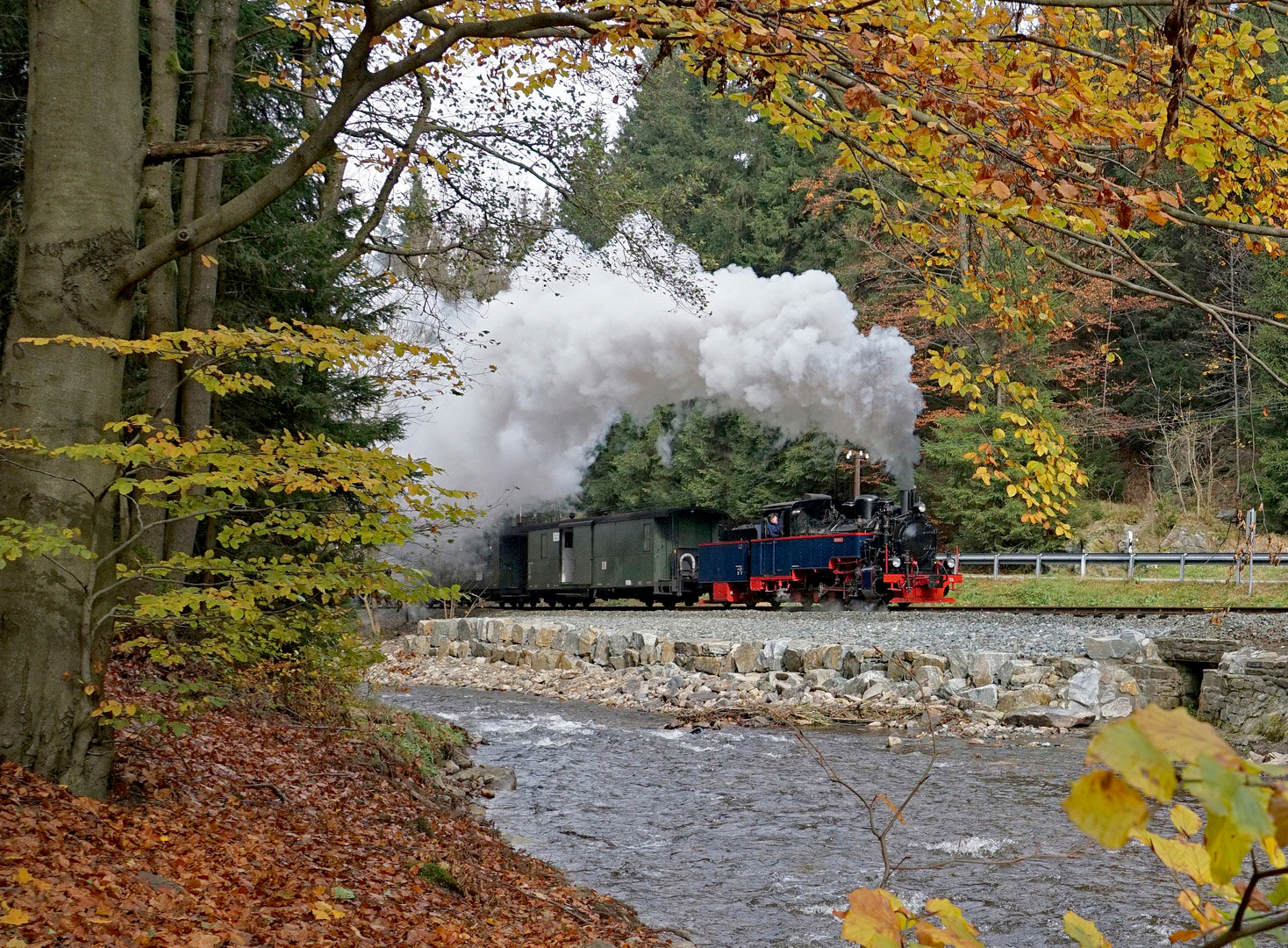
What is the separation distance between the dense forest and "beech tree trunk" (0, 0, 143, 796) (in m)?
16.8

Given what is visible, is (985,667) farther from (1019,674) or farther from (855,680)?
(855,680)

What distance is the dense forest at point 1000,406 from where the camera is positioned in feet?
84.1

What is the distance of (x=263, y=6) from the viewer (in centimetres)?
1077

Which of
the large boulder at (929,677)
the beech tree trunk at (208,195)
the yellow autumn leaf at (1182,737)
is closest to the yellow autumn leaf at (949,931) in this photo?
the yellow autumn leaf at (1182,737)

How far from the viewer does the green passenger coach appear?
24.2m

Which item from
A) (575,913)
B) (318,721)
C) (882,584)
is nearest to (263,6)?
(318,721)

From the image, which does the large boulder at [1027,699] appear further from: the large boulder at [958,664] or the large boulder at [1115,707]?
the large boulder at [958,664]

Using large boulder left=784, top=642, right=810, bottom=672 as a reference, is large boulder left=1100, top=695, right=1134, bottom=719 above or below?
below

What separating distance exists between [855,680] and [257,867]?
9.97 metres

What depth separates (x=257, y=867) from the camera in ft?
14.6

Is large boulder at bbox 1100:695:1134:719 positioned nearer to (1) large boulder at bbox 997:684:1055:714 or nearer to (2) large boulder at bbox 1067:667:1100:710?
(2) large boulder at bbox 1067:667:1100:710

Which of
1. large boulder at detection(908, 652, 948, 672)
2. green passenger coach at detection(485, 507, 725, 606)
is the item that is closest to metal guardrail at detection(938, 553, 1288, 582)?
green passenger coach at detection(485, 507, 725, 606)

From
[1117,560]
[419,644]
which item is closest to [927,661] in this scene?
[1117,560]

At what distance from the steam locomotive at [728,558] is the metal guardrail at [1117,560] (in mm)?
1469
